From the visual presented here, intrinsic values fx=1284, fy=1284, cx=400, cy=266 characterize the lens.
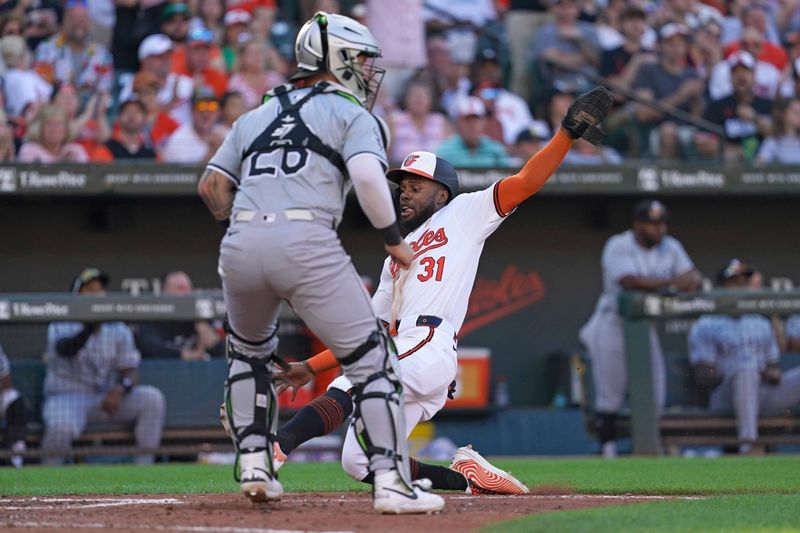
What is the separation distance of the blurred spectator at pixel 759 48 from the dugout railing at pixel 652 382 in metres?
3.98

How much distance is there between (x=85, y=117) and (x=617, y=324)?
4.75 meters

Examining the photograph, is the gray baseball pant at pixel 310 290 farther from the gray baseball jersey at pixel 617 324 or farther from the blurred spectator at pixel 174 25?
the blurred spectator at pixel 174 25

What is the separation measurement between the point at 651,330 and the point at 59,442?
4644mm

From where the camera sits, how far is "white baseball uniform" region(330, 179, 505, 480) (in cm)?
523

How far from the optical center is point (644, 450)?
10.0m

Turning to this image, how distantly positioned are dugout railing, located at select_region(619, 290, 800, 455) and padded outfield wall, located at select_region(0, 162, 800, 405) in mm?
951

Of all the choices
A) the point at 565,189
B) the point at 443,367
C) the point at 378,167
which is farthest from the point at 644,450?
the point at 378,167

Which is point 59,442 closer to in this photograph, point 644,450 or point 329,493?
point 329,493

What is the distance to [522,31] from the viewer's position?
518 inches

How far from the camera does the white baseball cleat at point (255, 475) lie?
15.4 feet

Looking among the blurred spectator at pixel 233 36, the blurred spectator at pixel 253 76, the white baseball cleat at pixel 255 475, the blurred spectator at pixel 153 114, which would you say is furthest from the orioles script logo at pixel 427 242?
the blurred spectator at pixel 233 36

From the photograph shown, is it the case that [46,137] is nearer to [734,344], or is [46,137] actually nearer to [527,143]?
[527,143]

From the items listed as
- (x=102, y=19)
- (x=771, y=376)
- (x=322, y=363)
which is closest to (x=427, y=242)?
(x=322, y=363)

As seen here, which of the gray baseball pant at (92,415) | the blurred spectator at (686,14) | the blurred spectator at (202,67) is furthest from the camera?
the blurred spectator at (686,14)
